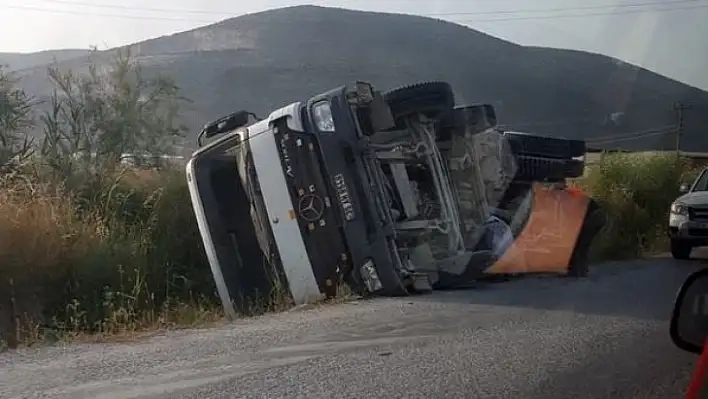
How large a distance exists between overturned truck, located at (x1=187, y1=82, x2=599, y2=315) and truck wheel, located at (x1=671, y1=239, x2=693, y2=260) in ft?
13.1

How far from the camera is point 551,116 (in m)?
18.7

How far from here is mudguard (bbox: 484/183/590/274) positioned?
37.2 ft

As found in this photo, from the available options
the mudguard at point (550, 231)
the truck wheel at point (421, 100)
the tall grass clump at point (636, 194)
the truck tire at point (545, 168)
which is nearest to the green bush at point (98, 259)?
the truck wheel at point (421, 100)

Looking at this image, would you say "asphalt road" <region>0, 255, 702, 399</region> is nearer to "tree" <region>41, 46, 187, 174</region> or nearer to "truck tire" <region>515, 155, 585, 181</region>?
"truck tire" <region>515, 155, 585, 181</region>

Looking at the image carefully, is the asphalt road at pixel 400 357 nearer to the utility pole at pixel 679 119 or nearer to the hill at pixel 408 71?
the hill at pixel 408 71

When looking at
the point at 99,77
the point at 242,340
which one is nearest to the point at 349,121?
the point at 242,340

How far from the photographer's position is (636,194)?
739 inches

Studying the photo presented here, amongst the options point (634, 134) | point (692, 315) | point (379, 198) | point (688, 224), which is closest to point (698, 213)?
point (688, 224)

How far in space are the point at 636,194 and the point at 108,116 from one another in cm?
1019

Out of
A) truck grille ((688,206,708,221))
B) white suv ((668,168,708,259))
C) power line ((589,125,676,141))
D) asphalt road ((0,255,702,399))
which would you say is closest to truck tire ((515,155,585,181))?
asphalt road ((0,255,702,399))

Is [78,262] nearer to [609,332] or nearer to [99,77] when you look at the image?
[609,332]

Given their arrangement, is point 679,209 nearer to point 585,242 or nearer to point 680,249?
point 680,249

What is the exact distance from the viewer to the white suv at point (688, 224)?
15.2 m

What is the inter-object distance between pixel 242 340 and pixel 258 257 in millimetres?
2895
